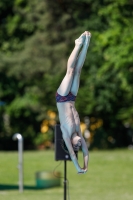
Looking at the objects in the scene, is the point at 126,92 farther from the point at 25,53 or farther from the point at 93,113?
the point at 25,53

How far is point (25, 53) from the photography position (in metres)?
35.3

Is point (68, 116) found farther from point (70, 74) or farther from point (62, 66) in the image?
point (62, 66)

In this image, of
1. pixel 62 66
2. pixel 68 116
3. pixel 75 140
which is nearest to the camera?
pixel 68 116

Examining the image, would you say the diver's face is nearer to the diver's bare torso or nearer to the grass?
the diver's bare torso

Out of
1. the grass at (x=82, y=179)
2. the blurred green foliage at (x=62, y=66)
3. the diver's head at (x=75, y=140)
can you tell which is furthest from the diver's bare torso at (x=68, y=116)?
the blurred green foliage at (x=62, y=66)

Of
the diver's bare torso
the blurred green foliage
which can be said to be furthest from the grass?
the diver's bare torso

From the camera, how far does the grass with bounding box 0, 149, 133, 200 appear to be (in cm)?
1697

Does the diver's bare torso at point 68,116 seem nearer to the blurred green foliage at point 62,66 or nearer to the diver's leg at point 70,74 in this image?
the diver's leg at point 70,74

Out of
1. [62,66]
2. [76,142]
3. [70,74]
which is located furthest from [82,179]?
[70,74]

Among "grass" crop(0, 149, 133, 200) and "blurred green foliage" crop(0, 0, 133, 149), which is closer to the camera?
"grass" crop(0, 149, 133, 200)

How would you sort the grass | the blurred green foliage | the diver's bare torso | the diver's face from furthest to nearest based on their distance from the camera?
1. the blurred green foliage
2. the grass
3. the diver's face
4. the diver's bare torso

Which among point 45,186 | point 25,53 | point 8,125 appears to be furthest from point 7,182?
point 8,125

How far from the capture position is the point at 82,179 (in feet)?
68.4

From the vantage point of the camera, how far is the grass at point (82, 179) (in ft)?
55.7
